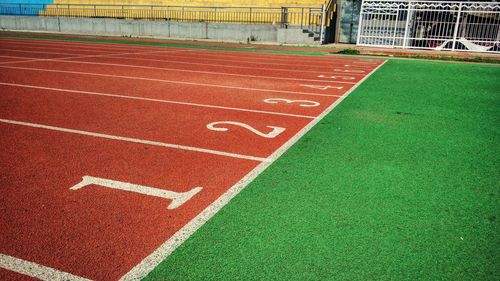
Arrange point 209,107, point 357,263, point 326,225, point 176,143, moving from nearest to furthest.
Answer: point 357,263
point 326,225
point 176,143
point 209,107

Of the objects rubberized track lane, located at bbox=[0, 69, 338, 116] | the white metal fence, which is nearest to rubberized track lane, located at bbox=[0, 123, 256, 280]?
rubberized track lane, located at bbox=[0, 69, 338, 116]

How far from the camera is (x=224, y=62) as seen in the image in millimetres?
14805

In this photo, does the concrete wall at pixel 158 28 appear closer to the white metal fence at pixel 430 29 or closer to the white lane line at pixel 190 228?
the white metal fence at pixel 430 29

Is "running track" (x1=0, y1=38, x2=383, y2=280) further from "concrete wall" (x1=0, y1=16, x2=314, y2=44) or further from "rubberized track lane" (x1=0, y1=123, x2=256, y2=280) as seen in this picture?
"concrete wall" (x1=0, y1=16, x2=314, y2=44)

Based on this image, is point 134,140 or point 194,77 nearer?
point 134,140

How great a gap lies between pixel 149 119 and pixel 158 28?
25421 mm

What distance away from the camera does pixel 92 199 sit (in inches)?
142

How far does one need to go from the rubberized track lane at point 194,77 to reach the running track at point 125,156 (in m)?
0.08

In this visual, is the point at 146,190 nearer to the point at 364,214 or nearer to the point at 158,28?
the point at 364,214

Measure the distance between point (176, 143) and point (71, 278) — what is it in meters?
2.86

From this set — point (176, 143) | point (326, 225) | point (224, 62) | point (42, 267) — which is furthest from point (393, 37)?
point (42, 267)

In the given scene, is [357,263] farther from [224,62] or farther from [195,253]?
[224,62]

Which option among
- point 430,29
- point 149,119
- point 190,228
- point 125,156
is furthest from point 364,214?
point 430,29

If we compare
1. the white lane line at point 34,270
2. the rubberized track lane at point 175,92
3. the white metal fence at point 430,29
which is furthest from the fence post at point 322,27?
the white lane line at point 34,270
